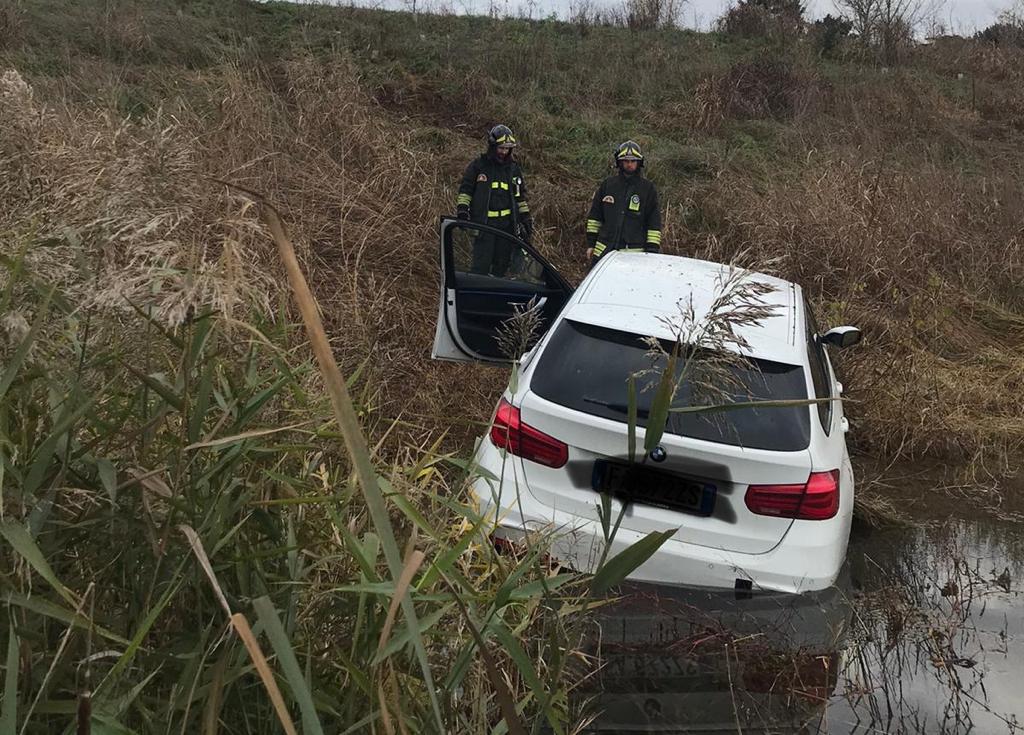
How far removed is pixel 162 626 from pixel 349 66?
9.74 metres

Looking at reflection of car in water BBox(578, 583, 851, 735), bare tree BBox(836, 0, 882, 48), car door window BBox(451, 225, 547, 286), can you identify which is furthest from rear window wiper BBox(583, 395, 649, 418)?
bare tree BBox(836, 0, 882, 48)

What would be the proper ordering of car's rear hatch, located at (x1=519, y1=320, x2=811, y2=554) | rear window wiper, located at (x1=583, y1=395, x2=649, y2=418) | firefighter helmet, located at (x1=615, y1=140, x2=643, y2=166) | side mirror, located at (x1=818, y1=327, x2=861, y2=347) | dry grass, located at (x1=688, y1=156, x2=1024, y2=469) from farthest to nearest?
firefighter helmet, located at (x1=615, y1=140, x2=643, y2=166)
dry grass, located at (x1=688, y1=156, x2=1024, y2=469)
side mirror, located at (x1=818, y1=327, x2=861, y2=347)
rear window wiper, located at (x1=583, y1=395, x2=649, y2=418)
car's rear hatch, located at (x1=519, y1=320, x2=811, y2=554)

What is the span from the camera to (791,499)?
3.05m

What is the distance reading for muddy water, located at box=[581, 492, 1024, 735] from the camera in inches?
110

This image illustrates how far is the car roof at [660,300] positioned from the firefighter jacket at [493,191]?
3.67 meters

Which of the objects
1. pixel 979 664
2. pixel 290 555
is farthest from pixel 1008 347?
pixel 290 555

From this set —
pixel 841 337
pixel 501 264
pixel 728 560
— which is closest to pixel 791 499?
pixel 728 560

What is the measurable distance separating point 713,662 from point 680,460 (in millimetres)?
672

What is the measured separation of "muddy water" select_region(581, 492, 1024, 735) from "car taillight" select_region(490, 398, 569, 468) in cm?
54

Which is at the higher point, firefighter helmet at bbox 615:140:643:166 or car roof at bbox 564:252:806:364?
firefighter helmet at bbox 615:140:643:166

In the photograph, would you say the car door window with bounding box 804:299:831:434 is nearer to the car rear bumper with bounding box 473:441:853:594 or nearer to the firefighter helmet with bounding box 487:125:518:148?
the car rear bumper with bounding box 473:441:853:594

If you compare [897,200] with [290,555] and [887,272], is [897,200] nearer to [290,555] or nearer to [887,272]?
[887,272]

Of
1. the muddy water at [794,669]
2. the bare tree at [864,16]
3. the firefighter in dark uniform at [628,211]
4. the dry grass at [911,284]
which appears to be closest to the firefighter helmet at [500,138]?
the firefighter in dark uniform at [628,211]

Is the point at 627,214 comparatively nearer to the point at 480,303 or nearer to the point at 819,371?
the point at 480,303
